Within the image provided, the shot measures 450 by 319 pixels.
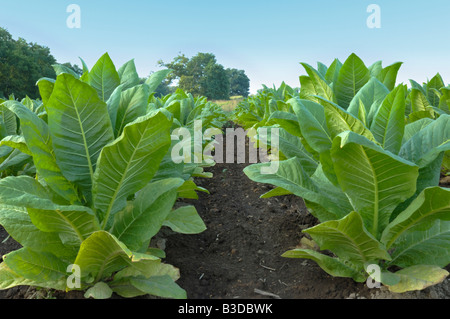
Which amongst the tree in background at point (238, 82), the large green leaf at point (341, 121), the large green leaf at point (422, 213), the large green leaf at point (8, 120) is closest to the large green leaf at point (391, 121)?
the large green leaf at point (341, 121)

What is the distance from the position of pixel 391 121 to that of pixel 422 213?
0.46 metres

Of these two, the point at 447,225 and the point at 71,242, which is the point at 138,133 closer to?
the point at 71,242

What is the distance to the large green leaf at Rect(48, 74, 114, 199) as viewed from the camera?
4.68ft

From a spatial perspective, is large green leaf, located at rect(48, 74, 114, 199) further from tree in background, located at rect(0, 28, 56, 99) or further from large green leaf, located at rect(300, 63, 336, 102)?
tree in background, located at rect(0, 28, 56, 99)

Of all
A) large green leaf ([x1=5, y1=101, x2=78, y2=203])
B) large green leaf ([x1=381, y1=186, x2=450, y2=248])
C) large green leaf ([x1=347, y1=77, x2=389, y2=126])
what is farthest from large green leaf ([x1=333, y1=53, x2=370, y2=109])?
large green leaf ([x1=5, y1=101, x2=78, y2=203])

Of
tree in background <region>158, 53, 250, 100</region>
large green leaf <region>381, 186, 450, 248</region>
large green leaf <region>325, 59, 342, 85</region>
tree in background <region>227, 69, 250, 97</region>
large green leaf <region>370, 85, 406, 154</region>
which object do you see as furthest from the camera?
tree in background <region>227, 69, 250, 97</region>

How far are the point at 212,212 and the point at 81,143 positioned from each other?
198 cm

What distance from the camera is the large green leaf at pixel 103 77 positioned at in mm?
1826

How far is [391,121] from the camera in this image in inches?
61.4

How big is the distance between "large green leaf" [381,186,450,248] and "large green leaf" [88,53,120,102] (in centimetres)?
170

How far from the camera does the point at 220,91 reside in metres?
57.7

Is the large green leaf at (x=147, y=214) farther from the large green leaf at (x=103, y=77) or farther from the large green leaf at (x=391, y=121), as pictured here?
the large green leaf at (x=391, y=121)

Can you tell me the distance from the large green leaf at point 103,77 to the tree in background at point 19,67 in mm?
26936
